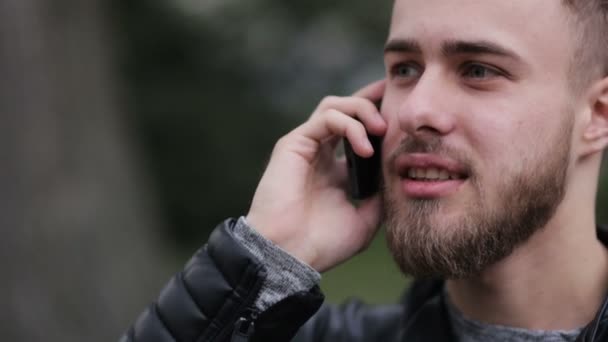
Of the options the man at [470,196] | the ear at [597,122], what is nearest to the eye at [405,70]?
the man at [470,196]

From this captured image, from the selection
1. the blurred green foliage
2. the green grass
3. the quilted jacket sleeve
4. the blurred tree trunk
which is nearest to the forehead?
the quilted jacket sleeve

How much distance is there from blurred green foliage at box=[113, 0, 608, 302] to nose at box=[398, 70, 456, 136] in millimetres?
7891

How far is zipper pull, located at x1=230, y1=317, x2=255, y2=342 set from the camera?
2582 mm

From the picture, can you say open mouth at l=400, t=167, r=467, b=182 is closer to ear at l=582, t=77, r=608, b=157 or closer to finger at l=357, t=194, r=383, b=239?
finger at l=357, t=194, r=383, b=239

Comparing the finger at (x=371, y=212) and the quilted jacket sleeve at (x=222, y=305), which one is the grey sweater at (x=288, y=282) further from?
the finger at (x=371, y=212)

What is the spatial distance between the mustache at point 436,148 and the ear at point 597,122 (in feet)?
1.39

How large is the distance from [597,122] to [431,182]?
1.93 ft

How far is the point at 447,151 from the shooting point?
260cm

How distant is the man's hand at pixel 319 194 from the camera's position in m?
2.83

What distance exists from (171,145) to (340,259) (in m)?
8.53

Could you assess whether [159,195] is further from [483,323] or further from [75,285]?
[483,323]

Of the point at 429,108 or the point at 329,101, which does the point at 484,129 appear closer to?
the point at 429,108

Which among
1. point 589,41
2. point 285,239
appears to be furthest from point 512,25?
point 285,239

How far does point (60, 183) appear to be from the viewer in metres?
6.79
